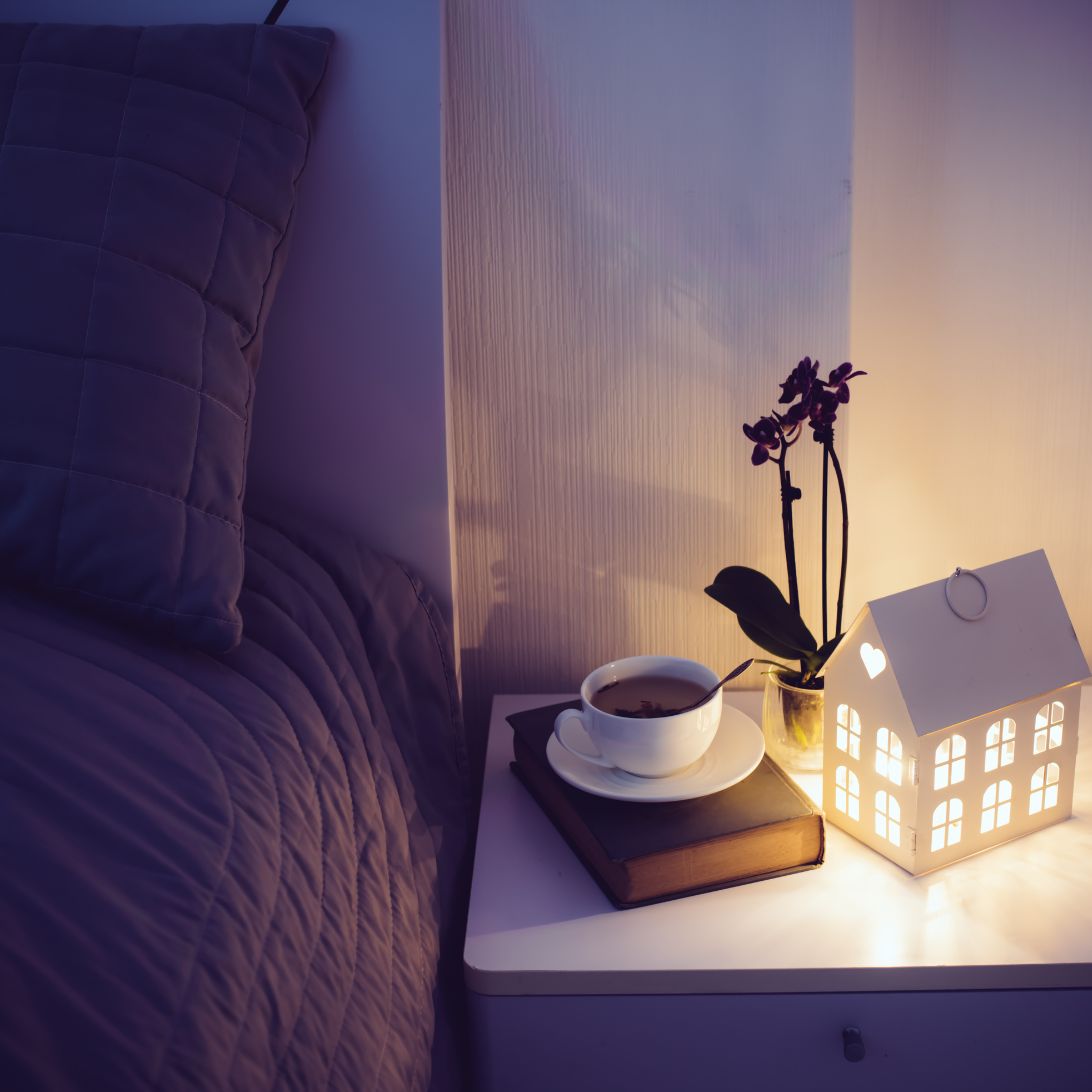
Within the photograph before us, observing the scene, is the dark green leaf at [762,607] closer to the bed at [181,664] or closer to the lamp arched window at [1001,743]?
the lamp arched window at [1001,743]

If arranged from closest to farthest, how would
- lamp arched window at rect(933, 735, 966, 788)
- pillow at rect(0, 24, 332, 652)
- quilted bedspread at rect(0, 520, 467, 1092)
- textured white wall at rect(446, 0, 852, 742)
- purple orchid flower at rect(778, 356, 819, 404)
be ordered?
quilted bedspread at rect(0, 520, 467, 1092)
pillow at rect(0, 24, 332, 652)
lamp arched window at rect(933, 735, 966, 788)
purple orchid flower at rect(778, 356, 819, 404)
textured white wall at rect(446, 0, 852, 742)

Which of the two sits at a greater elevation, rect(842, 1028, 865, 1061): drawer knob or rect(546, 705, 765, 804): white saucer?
rect(546, 705, 765, 804): white saucer

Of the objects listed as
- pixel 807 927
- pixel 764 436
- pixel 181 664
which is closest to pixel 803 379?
pixel 764 436

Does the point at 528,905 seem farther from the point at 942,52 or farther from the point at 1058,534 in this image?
the point at 942,52

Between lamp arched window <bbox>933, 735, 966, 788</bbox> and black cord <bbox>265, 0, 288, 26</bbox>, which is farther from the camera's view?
black cord <bbox>265, 0, 288, 26</bbox>

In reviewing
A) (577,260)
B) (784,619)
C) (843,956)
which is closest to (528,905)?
(843,956)

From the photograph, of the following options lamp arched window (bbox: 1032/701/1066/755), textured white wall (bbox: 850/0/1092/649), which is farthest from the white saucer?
textured white wall (bbox: 850/0/1092/649)

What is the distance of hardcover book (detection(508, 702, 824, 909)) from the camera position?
61 cm

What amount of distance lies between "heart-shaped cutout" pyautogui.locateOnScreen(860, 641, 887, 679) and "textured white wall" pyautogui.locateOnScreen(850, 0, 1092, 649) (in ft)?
1.18

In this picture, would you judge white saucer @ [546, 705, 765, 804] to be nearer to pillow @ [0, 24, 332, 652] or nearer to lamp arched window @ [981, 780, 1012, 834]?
lamp arched window @ [981, 780, 1012, 834]

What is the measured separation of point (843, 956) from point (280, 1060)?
37 cm

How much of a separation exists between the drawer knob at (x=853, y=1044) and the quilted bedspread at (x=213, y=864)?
0.91 ft

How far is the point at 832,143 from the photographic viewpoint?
34.1 inches

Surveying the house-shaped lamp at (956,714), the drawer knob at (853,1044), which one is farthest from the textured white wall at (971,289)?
the drawer knob at (853,1044)
